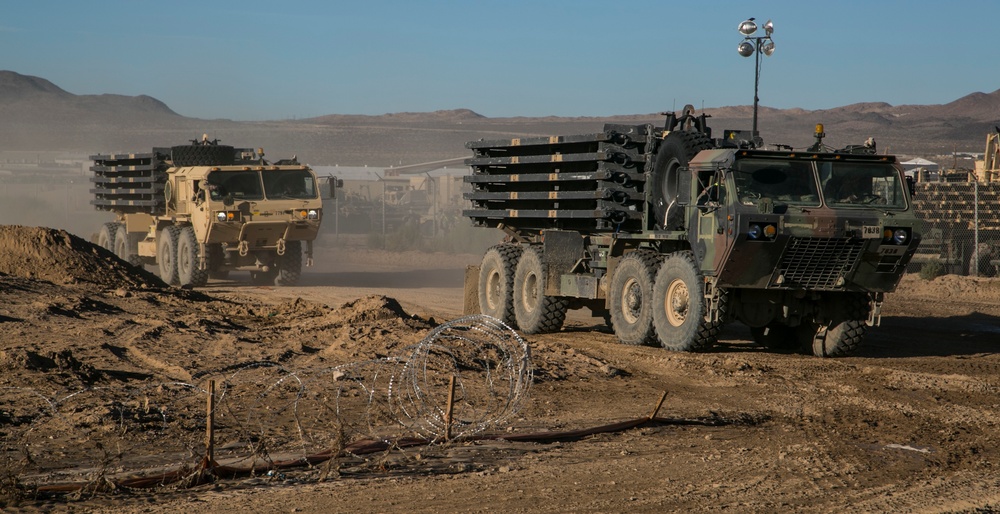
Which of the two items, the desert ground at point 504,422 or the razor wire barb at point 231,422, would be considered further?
the razor wire barb at point 231,422

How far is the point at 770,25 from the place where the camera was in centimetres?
1958

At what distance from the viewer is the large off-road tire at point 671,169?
12.9 metres

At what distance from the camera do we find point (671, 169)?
43.5 feet

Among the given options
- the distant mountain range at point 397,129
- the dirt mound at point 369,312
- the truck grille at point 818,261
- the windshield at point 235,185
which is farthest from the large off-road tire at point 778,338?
the distant mountain range at point 397,129

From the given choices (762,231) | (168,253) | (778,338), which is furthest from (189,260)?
(762,231)

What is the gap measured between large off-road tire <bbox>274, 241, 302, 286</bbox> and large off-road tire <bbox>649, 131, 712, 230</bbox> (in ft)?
37.1

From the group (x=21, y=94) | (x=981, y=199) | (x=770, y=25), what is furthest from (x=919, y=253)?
(x=21, y=94)

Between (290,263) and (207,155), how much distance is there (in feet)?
8.97

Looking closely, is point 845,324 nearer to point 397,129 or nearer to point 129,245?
point 129,245

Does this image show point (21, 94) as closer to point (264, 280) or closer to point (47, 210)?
point (47, 210)

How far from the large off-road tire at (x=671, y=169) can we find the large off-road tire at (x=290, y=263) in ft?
37.1

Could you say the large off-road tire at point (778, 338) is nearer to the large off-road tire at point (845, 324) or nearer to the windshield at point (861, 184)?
the large off-road tire at point (845, 324)

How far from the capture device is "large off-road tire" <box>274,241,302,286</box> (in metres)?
23.1

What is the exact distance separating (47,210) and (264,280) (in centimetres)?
3434
